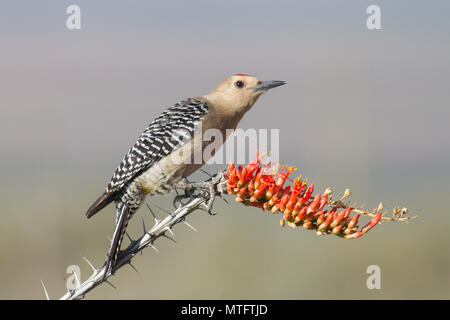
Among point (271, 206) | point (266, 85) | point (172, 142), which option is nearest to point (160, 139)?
point (172, 142)

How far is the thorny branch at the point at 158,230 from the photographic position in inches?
152

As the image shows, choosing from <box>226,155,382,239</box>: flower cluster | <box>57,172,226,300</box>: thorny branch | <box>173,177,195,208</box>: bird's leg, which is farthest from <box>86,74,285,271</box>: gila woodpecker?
<box>226,155,382,239</box>: flower cluster

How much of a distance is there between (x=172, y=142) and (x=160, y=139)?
14cm

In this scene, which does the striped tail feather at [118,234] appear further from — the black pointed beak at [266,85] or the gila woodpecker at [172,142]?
the black pointed beak at [266,85]

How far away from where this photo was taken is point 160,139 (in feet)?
19.0

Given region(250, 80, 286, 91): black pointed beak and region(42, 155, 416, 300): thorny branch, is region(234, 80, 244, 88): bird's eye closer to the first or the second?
region(250, 80, 286, 91): black pointed beak

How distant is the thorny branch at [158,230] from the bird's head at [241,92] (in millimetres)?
1777

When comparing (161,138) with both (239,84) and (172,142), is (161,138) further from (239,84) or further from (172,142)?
(239,84)

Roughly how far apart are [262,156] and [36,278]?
10850 millimetres

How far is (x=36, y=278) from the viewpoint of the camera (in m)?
13.6

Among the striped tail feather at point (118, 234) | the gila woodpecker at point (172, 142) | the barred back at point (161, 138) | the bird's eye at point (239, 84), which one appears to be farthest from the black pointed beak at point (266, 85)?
the striped tail feather at point (118, 234)

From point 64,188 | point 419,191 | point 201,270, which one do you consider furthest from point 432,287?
point 419,191

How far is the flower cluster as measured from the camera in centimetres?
388

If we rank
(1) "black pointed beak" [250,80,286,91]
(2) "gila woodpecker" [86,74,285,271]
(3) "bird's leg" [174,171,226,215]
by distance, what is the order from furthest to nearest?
(1) "black pointed beak" [250,80,286,91]
(2) "gila woodpecker" [86,74,285,271]
(3) "bird's leg" [174,171,226,215]
